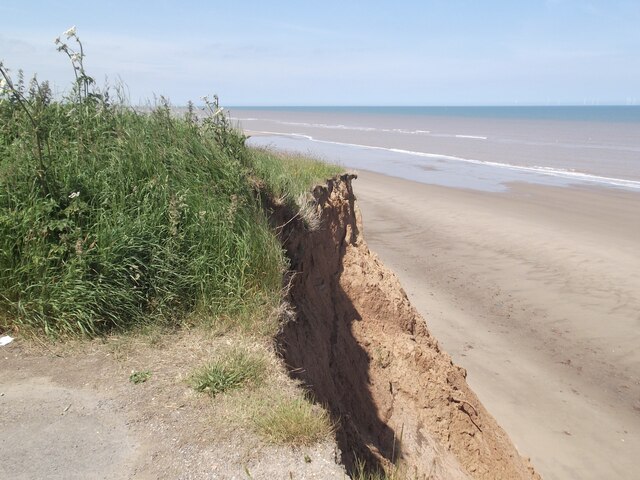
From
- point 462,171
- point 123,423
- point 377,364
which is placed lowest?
point 462,171

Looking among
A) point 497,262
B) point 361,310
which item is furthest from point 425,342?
point 497,262

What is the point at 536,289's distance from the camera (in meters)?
13.7

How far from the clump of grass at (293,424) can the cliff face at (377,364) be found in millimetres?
1247

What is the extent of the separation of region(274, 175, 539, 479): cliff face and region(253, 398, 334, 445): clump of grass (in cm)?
125

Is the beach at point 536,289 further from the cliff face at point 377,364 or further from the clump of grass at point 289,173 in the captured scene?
the clump of grass at point 289,173

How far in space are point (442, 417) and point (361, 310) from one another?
1809 mm

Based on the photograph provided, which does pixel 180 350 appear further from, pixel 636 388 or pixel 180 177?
pixel 636 388

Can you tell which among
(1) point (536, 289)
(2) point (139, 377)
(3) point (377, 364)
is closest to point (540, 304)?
(1) point (536, 289)

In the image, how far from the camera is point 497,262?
616 inches

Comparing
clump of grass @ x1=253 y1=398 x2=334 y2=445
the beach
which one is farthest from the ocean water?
clump of grass @ x1=253 y1=398 x2=334 y2=445

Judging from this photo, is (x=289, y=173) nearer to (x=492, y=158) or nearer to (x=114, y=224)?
(x=114, y=224)

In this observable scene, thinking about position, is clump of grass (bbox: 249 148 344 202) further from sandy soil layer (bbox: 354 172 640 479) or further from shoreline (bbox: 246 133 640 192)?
shoreline (bbox: 246 133 640 192)

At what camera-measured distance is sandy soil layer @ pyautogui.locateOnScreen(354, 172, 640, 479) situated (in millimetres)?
8500

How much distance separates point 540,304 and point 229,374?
1044cm
